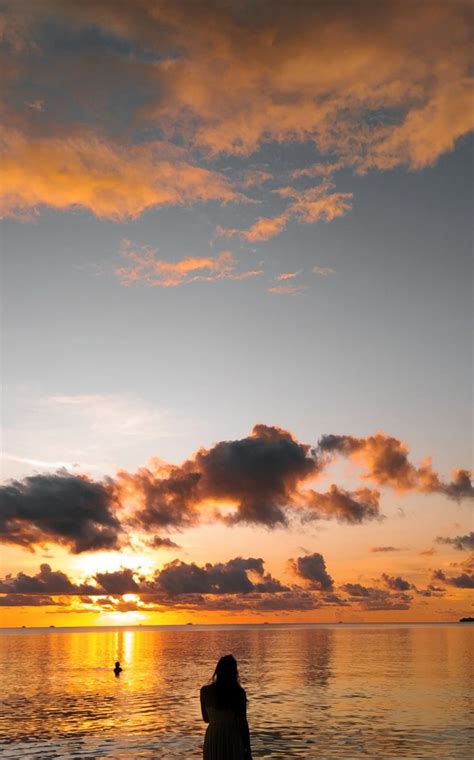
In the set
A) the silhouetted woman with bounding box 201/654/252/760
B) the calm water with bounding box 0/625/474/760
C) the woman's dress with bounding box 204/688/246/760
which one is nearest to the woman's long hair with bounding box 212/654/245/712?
the silhouetted woman with bounding box 201/654/252/760

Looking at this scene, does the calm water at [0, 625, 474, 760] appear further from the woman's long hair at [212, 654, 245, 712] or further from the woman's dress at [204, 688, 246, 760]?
the woman's long hair at [212, 654, 245, 712]

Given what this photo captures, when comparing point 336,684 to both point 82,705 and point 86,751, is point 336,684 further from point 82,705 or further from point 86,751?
point 86,751

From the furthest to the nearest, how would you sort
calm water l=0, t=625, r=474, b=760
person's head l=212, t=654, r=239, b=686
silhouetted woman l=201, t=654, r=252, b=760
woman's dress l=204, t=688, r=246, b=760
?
calm water l=0, t=625, r=474, b=760 < woman's dress l=204, t=688, r=246, b=760 < silhouetted woman l=201, t=654, r=252, b=760 < person's head l=212, t=654, r=239, b=686

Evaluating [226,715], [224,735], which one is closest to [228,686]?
[226,715]

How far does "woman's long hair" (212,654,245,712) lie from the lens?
49.6ft

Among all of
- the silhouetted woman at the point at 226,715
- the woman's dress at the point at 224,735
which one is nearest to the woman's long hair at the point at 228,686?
the silhouetted woman at the point at 226,715

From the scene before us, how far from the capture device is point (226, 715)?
1580 cm

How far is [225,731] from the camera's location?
15.9 metres

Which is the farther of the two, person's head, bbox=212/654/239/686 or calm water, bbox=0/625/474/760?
calm water, bbox=0/625/474/760

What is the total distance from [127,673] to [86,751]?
2392 inches

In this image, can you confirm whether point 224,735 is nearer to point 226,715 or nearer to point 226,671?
point 226,715

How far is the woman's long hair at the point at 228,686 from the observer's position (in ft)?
49.6

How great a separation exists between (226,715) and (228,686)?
3.11 feet

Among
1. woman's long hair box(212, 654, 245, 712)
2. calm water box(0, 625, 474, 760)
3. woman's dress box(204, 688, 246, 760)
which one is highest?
woman's long hair box(212, 654, 245, 712)
